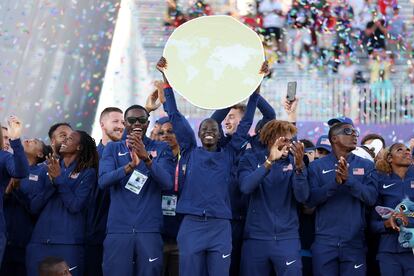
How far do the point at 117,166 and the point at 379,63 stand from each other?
29.1ft

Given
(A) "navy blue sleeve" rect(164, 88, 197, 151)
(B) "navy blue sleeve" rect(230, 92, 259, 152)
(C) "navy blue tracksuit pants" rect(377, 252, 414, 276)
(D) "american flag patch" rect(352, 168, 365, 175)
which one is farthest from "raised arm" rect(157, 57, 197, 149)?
(C) "navy blue tracksuit pants" rect(377, 252, 414, 276)

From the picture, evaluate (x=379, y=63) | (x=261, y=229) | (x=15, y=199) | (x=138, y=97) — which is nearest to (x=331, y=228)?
(x=261, y=229)

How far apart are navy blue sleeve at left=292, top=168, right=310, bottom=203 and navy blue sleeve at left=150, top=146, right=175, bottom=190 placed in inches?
37.6

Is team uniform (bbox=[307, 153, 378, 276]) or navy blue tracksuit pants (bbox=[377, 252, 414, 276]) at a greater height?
team uniform (bbox=[307, 153, 378, 276])

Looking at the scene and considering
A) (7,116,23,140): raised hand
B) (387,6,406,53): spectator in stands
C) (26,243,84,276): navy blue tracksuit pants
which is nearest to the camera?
(7,116,23,140): raised hand

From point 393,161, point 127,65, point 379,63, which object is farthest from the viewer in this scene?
point 379,63

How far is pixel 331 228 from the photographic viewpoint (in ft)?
25.9

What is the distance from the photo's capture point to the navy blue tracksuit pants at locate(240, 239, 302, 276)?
769 centimetres

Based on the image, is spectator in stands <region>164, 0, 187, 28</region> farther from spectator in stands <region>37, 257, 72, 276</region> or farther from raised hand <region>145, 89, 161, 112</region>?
spectator in stands <region>37, 257, 72, 276</region>

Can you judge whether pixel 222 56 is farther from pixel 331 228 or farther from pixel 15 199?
pixel 15 199

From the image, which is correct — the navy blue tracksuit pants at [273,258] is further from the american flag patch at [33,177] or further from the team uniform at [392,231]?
the american flag patch at [33,177]

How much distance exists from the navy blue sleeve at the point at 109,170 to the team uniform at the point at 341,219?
1535 mm

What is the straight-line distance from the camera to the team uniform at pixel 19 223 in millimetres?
8297

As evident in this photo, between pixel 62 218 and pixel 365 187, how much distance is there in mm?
2415
